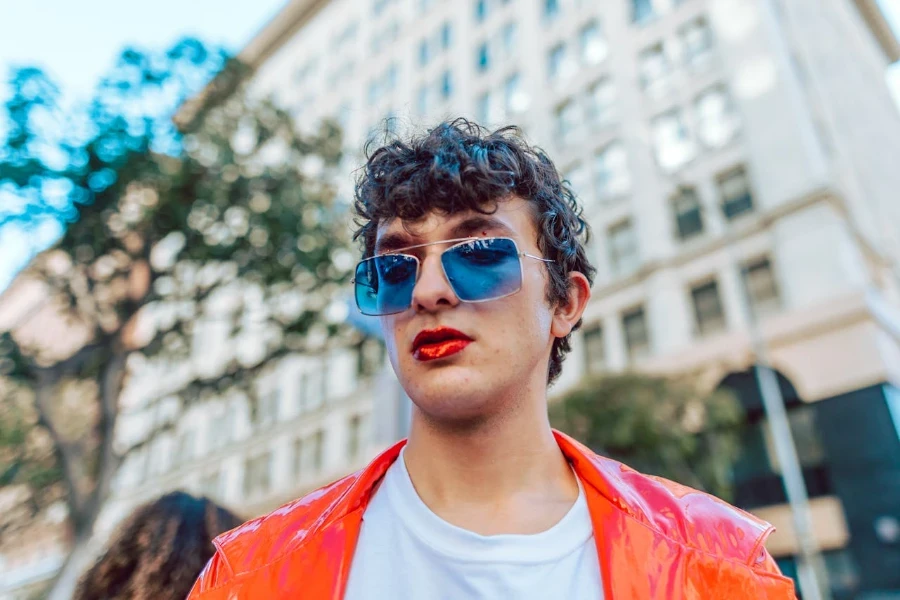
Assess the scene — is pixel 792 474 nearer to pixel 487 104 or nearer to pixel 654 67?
pixel 654 67

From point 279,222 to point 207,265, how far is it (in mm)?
1793

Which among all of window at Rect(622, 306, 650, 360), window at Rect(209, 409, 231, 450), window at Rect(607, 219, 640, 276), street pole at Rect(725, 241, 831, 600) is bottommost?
street pole at Rect(725, 241, 831, 600)

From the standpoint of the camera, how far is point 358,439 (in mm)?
30250

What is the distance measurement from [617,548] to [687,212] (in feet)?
71.5

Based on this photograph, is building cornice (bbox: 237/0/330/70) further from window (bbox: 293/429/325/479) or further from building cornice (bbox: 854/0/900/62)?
building cornice (bbox: 854/0/900/62)

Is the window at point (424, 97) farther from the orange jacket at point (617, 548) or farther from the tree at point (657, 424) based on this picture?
the orange jacket at point (617, 548)

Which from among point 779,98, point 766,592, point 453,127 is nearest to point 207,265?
point 453,127

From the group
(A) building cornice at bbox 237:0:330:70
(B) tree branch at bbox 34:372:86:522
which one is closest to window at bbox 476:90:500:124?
(A) building cornice at bbox 237:0:330:70

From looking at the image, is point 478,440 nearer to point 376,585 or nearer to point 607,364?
point 376,585

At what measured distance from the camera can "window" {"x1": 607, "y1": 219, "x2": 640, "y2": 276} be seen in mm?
22656

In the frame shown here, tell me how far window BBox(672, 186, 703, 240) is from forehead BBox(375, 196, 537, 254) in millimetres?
20647

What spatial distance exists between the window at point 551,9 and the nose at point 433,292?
98.2ft

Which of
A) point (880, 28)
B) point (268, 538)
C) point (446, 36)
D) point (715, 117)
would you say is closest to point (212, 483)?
point (446, 36)

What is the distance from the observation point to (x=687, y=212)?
21734 mm
